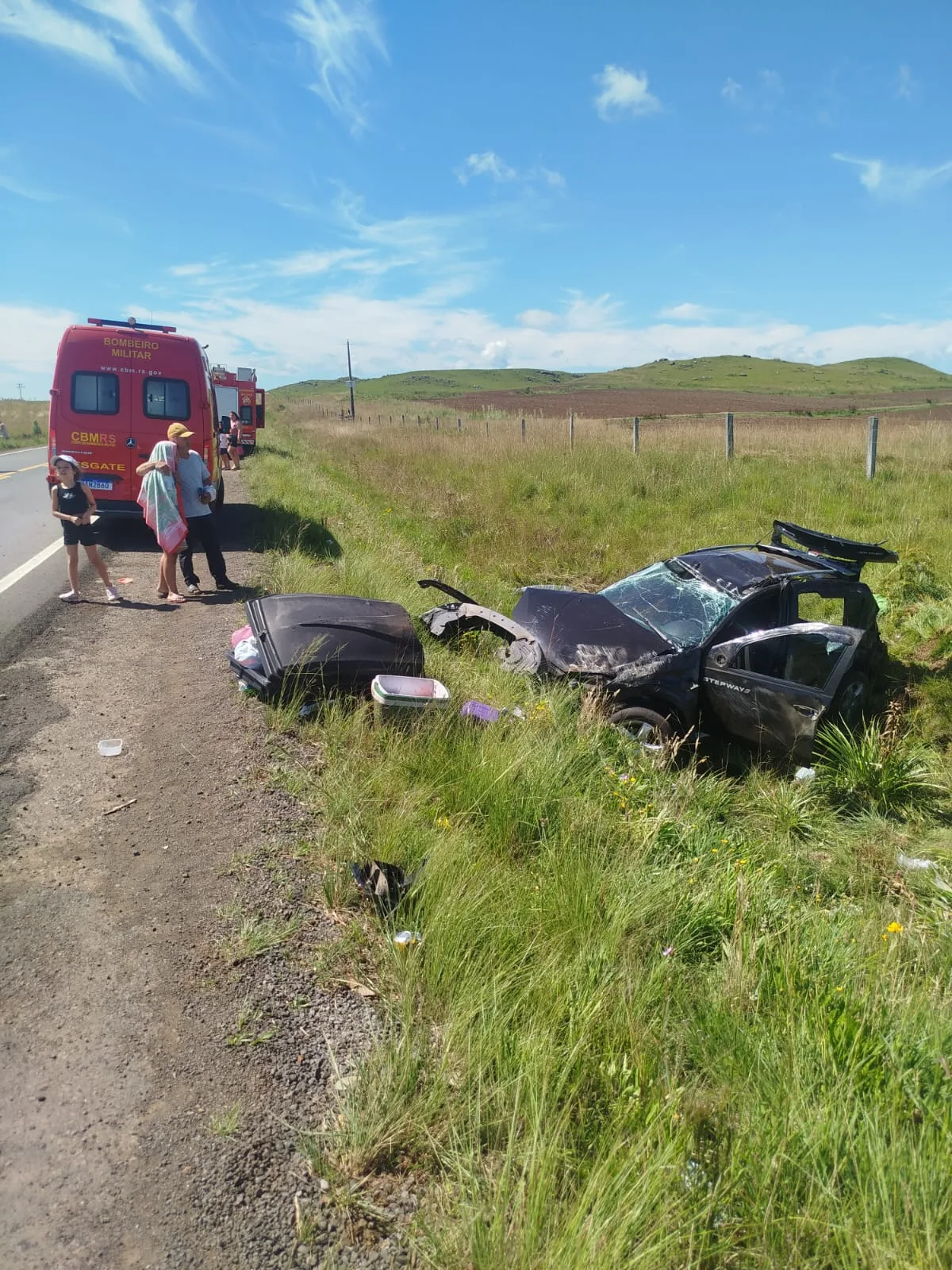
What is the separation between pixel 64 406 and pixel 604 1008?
10.2m

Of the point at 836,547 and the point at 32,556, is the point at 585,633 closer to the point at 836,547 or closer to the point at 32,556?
the point at 836,547

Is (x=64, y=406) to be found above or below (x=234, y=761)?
above

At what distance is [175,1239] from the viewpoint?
6.19ft

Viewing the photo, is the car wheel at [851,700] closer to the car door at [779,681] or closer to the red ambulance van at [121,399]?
the car door at [779,681]

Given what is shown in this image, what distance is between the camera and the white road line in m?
8.35

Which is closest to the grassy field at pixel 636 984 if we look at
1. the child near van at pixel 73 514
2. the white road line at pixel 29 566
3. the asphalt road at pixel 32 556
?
the asphalt road at pixel 32 556

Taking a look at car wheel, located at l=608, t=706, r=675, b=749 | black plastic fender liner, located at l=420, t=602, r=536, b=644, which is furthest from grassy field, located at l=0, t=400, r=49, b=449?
car wheel, located at l=608, t=706, r=675, b=749

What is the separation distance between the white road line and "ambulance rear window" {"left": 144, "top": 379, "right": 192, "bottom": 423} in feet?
7.22

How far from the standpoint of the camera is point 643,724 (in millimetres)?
5551

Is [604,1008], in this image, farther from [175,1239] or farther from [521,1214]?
[175,1239]

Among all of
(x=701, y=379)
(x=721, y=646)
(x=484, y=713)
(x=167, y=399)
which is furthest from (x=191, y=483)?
(x=701, y=379)

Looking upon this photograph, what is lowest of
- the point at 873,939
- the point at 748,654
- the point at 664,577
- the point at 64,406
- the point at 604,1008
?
the point at 873,939

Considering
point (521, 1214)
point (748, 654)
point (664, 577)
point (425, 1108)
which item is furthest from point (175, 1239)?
point (664, 577)

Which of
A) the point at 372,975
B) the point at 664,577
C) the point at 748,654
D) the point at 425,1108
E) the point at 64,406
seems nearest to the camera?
the point at 425,1108
